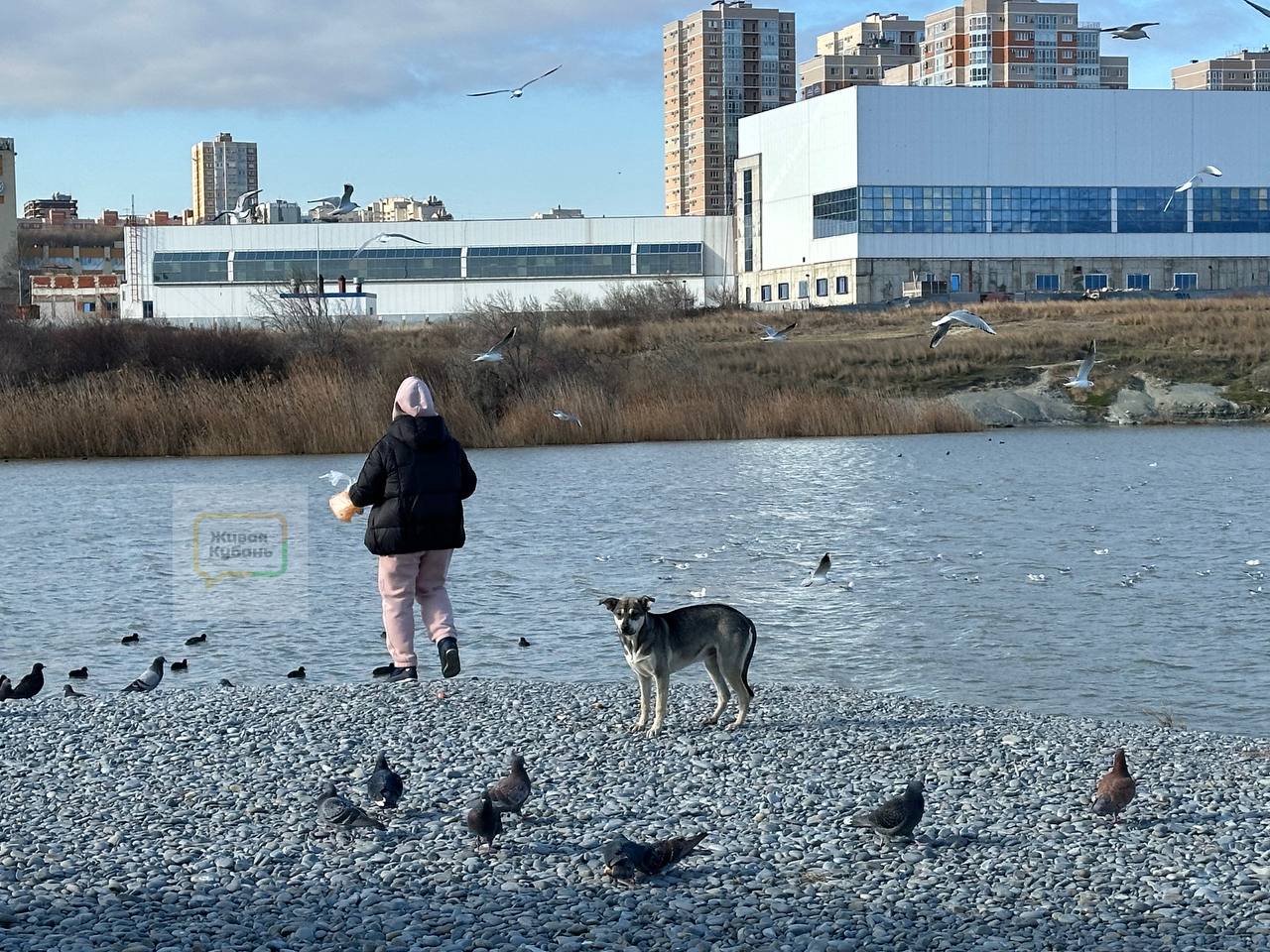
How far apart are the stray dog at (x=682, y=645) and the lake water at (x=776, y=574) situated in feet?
7.75

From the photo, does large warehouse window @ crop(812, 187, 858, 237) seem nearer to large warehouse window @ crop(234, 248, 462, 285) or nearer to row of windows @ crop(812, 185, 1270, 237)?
row of windows @ crop(812, 185, 1270, 237)

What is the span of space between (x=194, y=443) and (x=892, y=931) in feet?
97.5

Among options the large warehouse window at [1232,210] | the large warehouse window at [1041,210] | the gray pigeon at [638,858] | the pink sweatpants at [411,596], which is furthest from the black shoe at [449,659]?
the large warehouse window at [1232,210]

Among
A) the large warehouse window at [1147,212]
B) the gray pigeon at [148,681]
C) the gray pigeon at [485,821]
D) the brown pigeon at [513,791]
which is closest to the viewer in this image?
the gray pigeon at [485,821]

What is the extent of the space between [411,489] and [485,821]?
12.7 feet

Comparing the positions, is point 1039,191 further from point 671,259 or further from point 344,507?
point 344,507

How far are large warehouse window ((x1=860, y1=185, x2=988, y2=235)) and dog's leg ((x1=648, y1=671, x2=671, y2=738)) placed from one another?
71.0m

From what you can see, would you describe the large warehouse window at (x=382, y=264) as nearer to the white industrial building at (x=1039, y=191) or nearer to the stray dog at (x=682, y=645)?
the white industrial building at (x=1039, y=191)

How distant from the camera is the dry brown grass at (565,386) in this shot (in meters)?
33.5

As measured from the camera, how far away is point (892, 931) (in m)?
5.70

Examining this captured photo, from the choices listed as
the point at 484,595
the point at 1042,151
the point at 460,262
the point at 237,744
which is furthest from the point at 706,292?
the point at 237,744

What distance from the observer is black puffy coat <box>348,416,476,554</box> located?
1004cm

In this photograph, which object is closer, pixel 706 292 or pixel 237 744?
pixel 237 744

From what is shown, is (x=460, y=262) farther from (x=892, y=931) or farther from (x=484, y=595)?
(x=892, y=931)
